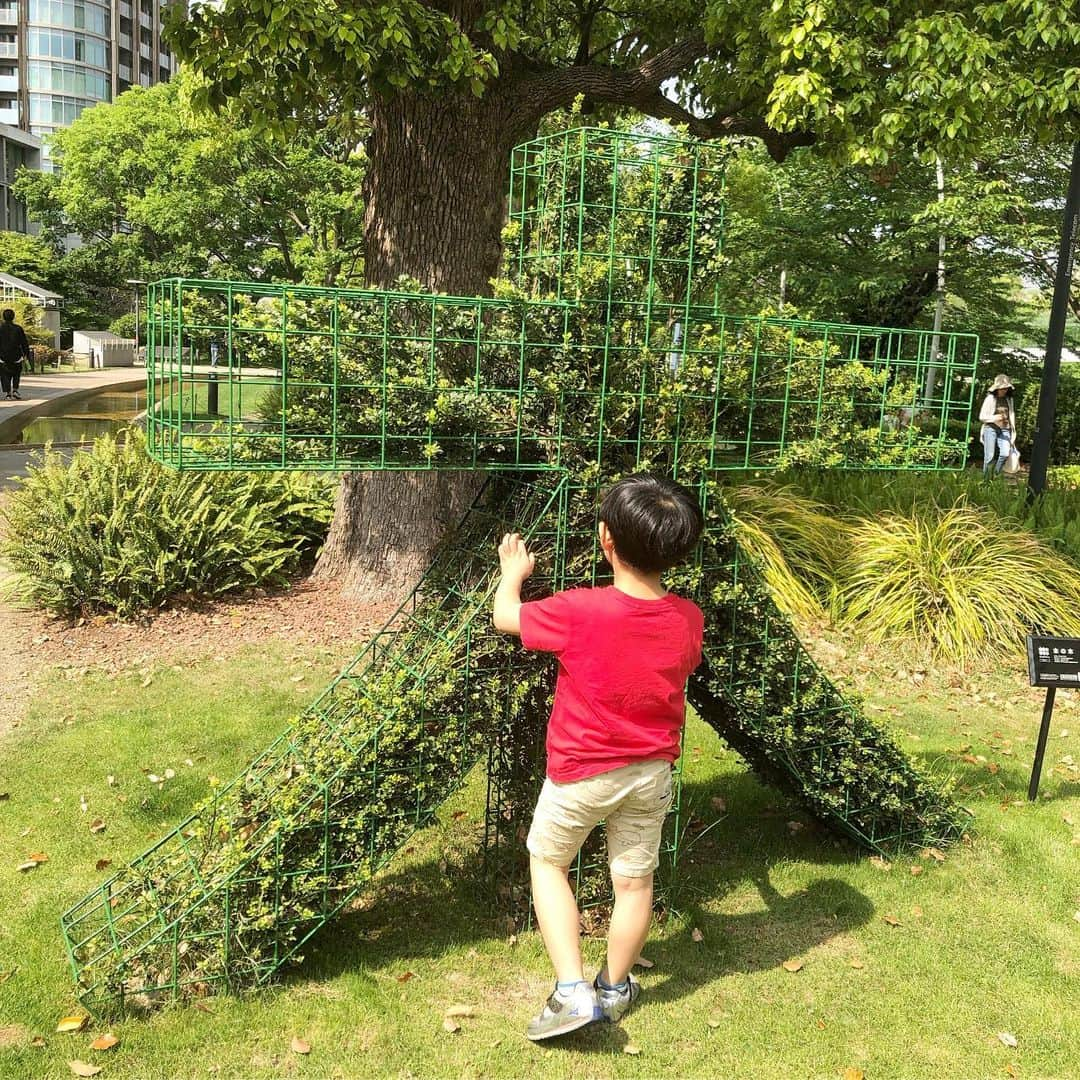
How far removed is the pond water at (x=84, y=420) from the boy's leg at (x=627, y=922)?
444 inches

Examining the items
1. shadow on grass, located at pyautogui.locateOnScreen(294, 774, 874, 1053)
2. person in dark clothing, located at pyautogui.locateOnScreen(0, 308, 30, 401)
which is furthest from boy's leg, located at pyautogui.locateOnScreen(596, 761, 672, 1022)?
person in dark clothing, located at pyautogui.locateOnScreen(0, 308, 30, 401)

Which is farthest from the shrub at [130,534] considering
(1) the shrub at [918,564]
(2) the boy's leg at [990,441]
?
(2) the boy's leg at [990,441]

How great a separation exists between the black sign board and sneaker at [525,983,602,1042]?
2.94 metres

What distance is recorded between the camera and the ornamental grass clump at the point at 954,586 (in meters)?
7.27

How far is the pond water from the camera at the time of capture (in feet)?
50.4

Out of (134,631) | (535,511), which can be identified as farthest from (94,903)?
(134,631)

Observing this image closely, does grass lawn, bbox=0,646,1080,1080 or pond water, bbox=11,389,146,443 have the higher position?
pond water, bbox=11,389,146,443

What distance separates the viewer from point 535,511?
354 cm

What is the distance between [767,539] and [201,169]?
23.5m

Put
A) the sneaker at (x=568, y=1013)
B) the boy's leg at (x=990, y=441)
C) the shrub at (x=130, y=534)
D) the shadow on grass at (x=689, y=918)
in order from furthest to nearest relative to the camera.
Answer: the boy's leg at (x=990, y=441), the shrub at (x=130, y=534), the shadow on grass at (x=689, y=918), the sneaker at (x=568, y=1013)

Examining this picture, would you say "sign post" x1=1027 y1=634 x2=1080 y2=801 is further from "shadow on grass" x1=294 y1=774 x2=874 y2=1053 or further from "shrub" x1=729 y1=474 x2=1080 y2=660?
"shrub" x1=729 y1=474 x2=1080 y2=660

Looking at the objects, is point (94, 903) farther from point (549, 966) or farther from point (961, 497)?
point (961, 497)

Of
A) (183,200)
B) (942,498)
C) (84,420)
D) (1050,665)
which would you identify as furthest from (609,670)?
(183,200)

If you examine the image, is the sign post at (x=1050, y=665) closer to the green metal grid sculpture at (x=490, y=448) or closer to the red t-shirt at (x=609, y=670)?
the green metal grid sculpture at (x=490, y=448)
